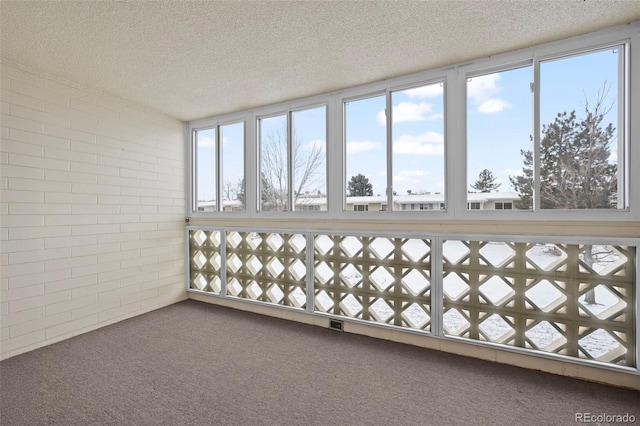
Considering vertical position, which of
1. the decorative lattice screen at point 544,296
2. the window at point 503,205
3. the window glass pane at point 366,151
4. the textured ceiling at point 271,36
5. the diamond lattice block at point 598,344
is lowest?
the diamond lattice block at point 598,344

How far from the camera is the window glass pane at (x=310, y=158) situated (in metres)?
3.24

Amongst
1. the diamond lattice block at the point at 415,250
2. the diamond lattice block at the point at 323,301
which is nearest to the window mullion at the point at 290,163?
the diamond lattice block at the point at 323,301

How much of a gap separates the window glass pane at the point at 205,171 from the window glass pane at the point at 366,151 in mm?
1934

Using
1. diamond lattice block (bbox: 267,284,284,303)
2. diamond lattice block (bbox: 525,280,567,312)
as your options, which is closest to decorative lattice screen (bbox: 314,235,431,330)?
diamond lattice block (bbox: 267,284,284,303)

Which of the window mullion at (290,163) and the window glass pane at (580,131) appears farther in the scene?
the window mullion at (290,163)

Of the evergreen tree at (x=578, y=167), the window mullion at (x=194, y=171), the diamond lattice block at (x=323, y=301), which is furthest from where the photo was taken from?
the window mullion at (x=194, y=171)

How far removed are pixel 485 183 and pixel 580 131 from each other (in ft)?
2.32

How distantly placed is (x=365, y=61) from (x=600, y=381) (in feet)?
9.65

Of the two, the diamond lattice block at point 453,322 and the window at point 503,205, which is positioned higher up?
the window at point 503,205

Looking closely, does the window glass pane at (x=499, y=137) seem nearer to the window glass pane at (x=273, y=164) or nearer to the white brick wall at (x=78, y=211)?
the window glass pane at (x=273, y=164)

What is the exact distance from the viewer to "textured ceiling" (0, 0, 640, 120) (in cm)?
187

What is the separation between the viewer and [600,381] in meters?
2.10

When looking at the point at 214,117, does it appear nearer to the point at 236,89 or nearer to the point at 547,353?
the point at 236,89

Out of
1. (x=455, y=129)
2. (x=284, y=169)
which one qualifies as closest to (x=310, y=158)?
(x=284, y=169)
